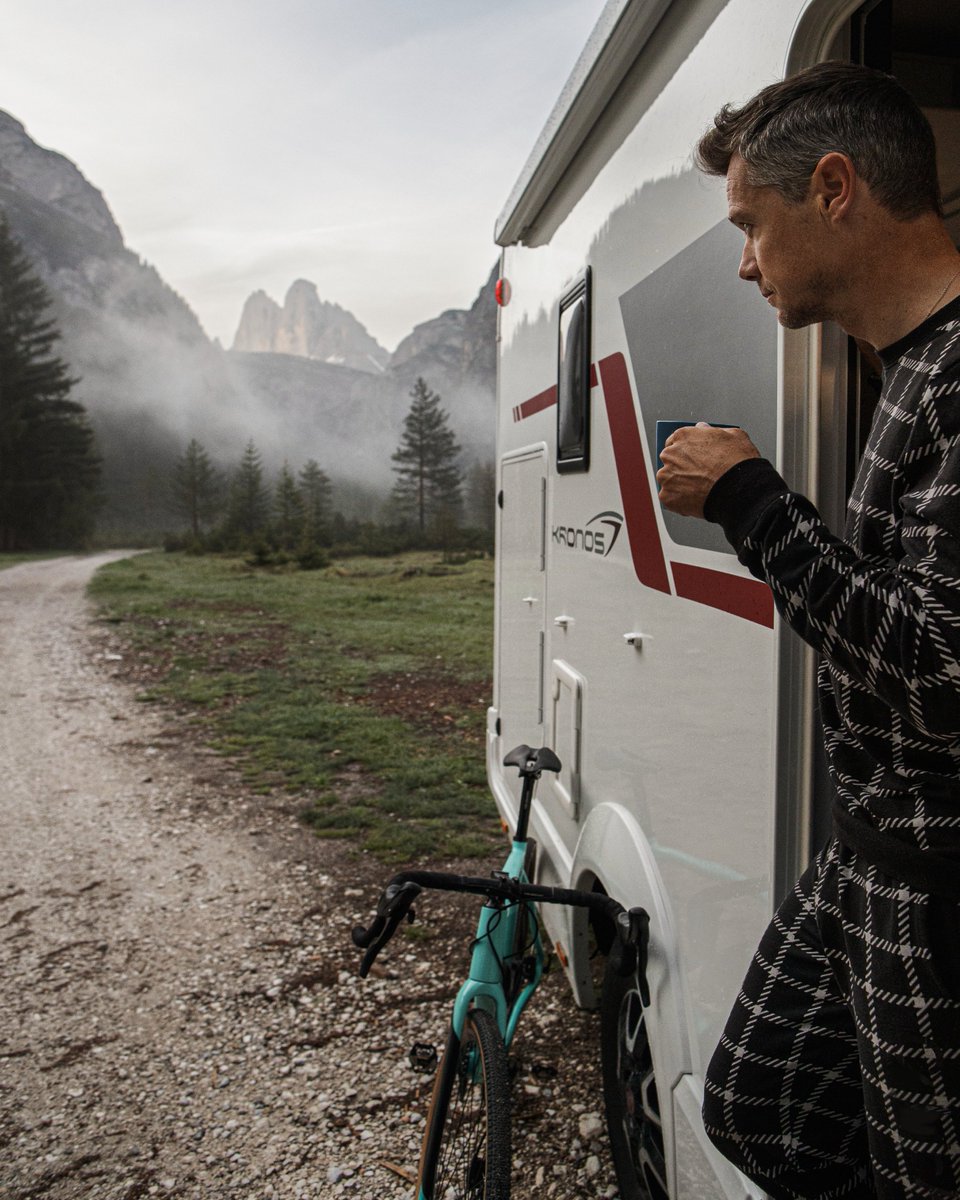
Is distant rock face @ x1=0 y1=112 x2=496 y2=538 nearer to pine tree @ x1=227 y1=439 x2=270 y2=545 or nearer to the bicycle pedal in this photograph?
pine tree @ x1=227 y1=439 x2=270 y2=545

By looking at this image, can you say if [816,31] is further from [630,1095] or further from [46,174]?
[46,174]

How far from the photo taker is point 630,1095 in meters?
2.27

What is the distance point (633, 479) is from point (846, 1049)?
49.0 inches

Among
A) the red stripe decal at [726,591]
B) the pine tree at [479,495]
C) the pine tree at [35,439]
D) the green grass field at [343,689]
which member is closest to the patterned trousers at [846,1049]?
the red stripe decal at [726,591]

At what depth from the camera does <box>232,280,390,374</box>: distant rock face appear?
396 ft

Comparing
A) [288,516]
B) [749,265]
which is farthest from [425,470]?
[749,265]

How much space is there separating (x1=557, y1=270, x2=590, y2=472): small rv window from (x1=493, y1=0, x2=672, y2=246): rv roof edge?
14.3 inches

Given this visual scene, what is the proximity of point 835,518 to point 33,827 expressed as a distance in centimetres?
516

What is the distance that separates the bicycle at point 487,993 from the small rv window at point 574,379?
85 centimetres

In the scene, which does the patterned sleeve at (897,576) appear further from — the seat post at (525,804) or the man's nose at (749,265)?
the seat post at (525,804)

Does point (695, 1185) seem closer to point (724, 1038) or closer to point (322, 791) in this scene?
point (724, 1038)

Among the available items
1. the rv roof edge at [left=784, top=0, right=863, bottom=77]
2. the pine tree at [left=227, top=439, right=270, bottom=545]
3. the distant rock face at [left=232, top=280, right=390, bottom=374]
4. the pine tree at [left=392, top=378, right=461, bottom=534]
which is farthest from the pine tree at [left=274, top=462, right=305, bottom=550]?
the distant rock face at [left=232, top=280, right=390, bottom=374]

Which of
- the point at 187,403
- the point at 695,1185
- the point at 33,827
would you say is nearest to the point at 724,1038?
the point at 695,1185

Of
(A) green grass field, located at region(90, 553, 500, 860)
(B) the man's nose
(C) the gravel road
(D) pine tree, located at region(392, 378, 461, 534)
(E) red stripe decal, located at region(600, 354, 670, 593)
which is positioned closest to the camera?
(B) the man's nose
